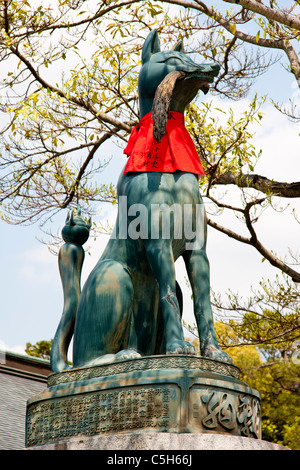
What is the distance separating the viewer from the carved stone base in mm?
3557

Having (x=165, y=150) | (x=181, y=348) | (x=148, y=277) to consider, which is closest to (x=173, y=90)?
(x=165, y=150)

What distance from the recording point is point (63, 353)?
452cm

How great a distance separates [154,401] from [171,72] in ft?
6.81

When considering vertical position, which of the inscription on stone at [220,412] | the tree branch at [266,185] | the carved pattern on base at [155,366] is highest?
the tree branch at [266,185]

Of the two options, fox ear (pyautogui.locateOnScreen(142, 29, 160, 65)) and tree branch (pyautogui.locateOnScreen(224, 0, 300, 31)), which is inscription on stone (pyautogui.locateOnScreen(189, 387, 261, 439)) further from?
tree branch (pyautogui.locateOnScreen(224, 0, 300, 31))

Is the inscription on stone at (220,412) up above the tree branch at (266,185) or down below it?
below

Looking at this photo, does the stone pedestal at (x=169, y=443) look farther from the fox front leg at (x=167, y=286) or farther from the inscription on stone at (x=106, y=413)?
the fox front leg at (x=167, y=286)

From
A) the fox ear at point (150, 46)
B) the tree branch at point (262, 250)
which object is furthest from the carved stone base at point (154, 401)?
the tree branch at point (262, 250)

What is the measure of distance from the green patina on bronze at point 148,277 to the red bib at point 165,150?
52 millimetres

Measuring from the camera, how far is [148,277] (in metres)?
4.42

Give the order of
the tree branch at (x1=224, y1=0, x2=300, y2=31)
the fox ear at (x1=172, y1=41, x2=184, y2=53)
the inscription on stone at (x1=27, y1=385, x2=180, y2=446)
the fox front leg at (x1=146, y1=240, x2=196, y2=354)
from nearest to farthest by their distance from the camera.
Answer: the inscription on stone at (x1=27, y1=385, x2=180, y2=446), the fox front leg at (x1=146, y1=240, x2=196, y2=354), the fox ear at (x1=172, y1=41, x2=184, y2=53), the tree branch at (x1=224, y1=0, x2=300, y2=31)

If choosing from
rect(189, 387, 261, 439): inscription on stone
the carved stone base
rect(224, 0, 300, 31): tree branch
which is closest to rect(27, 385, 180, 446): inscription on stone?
the carved stone base

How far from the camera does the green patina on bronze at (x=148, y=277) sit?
4109 mm

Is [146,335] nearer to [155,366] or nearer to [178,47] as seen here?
[155,366]
